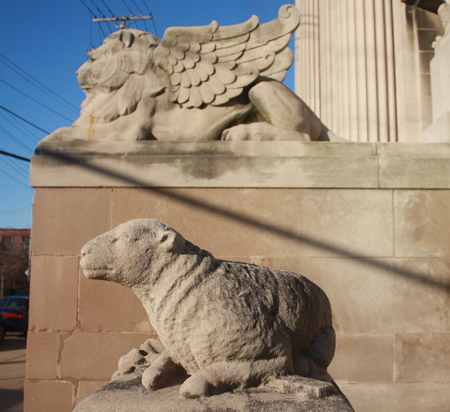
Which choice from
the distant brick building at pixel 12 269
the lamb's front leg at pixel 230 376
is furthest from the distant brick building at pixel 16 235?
the lamb's front leg at pixel 230 376

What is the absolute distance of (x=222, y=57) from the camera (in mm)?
4219

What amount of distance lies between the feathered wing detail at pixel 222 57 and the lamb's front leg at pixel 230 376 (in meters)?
2.88

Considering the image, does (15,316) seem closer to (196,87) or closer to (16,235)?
(196,87)

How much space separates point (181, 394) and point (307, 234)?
2271mm

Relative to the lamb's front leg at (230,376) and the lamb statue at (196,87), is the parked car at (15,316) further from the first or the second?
the lamb's front leg at (230,376)

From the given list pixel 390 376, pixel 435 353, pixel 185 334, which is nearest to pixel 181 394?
pixel 185 334

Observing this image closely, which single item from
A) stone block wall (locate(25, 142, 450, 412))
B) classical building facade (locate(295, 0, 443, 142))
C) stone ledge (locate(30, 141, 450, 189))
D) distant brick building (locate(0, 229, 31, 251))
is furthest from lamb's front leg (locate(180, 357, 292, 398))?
distant brick building (locate(0, 229, 31, 251))

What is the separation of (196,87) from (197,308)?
2.84 m

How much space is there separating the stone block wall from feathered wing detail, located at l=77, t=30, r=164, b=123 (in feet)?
1.92

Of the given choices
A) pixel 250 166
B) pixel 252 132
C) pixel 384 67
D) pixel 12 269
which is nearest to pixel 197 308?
pixel 250 166

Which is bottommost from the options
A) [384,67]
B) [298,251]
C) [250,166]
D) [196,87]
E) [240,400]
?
[240,400]

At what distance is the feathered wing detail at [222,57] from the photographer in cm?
413

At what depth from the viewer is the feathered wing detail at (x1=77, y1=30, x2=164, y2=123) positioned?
13.6ft

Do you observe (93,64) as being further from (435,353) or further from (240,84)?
(435,353)
